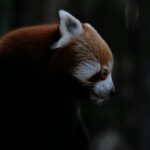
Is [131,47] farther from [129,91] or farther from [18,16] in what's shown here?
[18,16]

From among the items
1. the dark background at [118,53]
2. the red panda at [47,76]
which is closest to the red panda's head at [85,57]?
the red panda at [47,76]

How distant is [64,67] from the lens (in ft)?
18.1

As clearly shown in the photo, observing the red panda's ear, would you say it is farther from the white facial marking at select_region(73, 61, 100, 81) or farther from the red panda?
the white facial marking at select_region(73, 61, 100, 81)

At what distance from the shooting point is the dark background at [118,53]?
374 inches

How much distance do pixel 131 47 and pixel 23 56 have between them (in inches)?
208

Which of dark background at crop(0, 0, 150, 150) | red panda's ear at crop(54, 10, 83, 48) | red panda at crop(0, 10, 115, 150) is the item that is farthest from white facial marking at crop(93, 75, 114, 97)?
dark background at crop(0, 0, 150, 150)

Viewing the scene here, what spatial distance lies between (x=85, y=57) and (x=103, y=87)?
0.80 feet

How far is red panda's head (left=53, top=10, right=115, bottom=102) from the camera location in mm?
5500

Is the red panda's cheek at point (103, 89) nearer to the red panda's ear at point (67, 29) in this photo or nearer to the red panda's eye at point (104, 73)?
the red panda's eye at point (104, 73)

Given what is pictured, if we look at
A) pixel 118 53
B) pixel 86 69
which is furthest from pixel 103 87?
pixel 118 53

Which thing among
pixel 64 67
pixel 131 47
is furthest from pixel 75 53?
pixel 131 47

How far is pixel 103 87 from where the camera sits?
5.55 meters

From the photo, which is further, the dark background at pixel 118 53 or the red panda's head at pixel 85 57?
the dark background at pixel 118 53

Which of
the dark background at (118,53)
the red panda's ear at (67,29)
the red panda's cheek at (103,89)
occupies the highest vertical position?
the red panda's ear at (67,29)
